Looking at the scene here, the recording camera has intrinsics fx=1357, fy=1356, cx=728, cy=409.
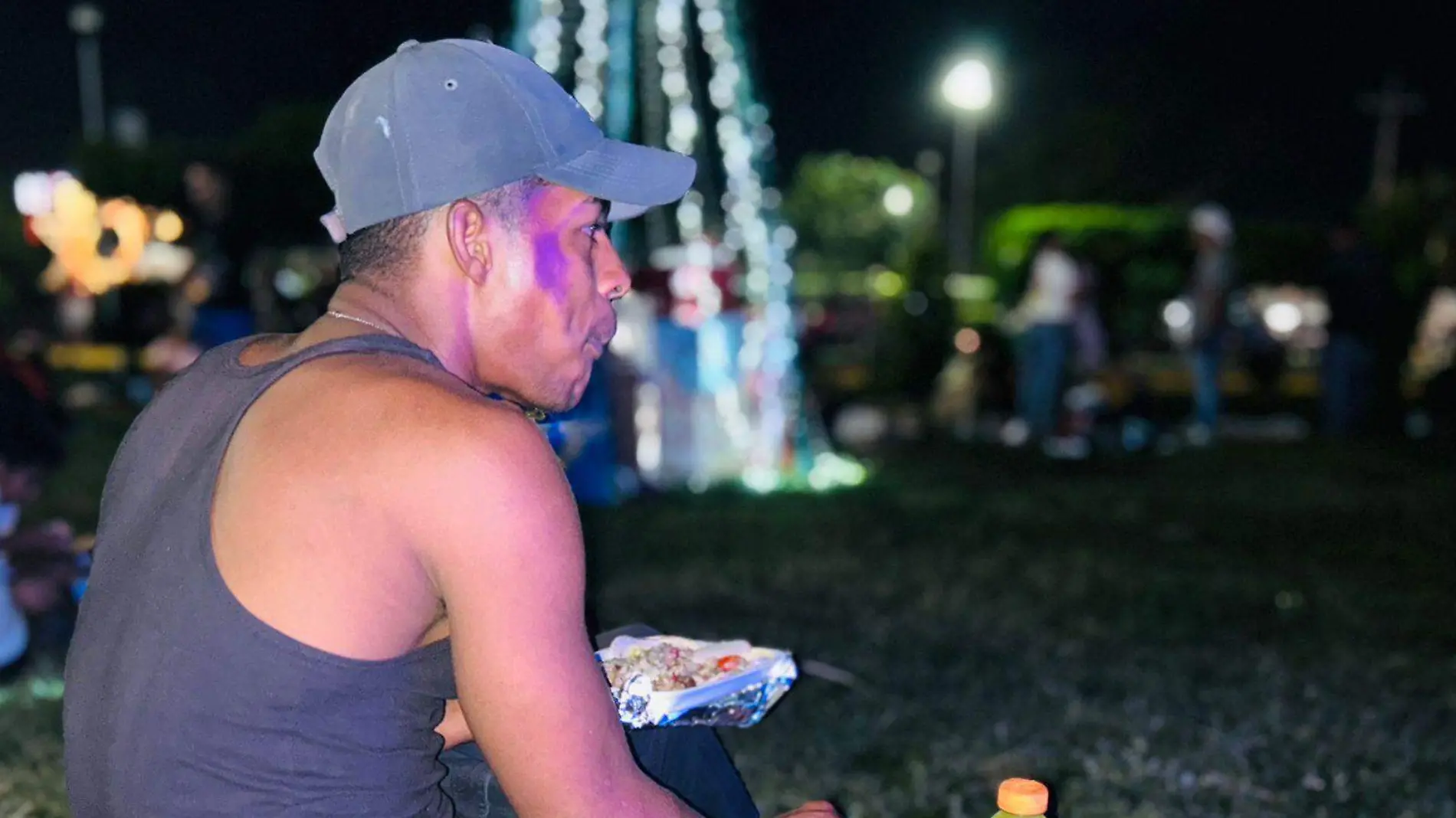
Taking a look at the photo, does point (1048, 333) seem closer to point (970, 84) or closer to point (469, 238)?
point (970, 84)

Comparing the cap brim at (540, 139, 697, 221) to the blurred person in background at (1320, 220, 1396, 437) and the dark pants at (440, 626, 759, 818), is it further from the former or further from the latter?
the blurred person in background at (1320, 220, 1396, 437)

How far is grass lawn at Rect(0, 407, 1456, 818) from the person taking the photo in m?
3.64

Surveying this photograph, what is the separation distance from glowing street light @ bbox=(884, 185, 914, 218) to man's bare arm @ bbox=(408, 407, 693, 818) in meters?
56.0

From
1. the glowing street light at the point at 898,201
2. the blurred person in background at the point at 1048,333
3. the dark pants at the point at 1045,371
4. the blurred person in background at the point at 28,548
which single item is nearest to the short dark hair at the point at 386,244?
the blurred person in background at the point at 28,548

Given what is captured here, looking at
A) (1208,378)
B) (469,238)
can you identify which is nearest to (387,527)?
(469,238)

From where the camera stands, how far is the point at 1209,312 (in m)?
11.5

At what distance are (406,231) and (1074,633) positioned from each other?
4.07 meters

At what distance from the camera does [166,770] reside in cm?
142

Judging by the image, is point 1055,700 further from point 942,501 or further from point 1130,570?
point 942,501

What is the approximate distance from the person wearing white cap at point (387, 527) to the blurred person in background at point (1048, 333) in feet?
32.5

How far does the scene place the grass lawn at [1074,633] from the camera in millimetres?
3637

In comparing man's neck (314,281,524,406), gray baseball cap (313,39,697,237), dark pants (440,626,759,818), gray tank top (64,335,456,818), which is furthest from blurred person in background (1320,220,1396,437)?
gray tank top (64,335,456,818)

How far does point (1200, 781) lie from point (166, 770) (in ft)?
9.58

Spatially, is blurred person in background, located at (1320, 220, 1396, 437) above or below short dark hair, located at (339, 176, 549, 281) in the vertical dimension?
below
